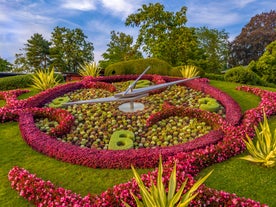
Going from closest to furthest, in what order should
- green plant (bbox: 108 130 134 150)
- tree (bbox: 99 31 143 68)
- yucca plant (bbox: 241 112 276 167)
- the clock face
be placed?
1. yucca plant (bbox: 241 112 276 167)
2. green plant (bbox: 108 130 134 150)
3. the clock face
4. tree (bbox: 99 31 143 68)

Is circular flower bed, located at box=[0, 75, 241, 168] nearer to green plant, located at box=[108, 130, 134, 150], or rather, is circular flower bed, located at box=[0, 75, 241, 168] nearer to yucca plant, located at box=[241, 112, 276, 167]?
green plant, located at box=[108, 130, 134, 150]

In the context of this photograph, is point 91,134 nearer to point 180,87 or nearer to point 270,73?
point 180,87

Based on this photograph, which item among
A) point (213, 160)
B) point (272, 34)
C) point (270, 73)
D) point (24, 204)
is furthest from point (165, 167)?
point (272, 34)

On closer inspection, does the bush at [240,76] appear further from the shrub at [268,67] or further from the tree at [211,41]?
the tree at [211,41]

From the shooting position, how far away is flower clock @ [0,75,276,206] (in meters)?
4.16

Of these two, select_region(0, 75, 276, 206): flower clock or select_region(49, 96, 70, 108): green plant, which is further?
select_region(49, 96, 70, 108): green plant

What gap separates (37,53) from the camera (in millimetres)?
36062

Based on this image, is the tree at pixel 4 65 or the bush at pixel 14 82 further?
the tree at pixel 4 65

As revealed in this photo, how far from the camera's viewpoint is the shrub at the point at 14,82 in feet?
42.8

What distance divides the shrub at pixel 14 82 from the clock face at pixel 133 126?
20.9 feet

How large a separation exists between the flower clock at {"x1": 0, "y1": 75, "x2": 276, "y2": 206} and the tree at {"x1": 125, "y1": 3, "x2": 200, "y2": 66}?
41.1 feet

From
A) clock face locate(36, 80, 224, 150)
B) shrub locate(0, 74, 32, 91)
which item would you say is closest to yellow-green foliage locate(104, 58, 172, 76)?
shrub locate(0, 74, 32, 91)

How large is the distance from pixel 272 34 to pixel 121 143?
3308cm

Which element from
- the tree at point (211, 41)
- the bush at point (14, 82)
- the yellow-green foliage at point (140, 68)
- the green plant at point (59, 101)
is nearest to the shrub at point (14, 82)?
the bush at point (14, 82)
